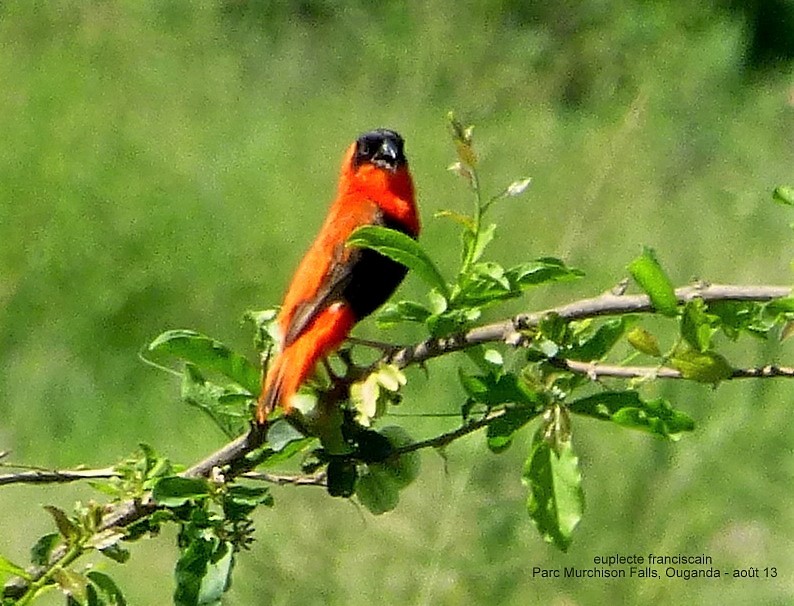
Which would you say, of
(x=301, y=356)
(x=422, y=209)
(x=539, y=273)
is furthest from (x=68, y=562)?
(x=422, y=209)

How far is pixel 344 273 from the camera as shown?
139 centimetres

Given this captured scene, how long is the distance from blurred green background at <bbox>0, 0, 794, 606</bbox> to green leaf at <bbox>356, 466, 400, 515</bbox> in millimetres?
1222

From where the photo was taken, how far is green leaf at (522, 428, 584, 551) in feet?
3.26

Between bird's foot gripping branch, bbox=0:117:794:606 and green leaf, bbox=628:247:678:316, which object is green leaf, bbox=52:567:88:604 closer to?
bird's foot gripping branch, bbox=0:117:794:606

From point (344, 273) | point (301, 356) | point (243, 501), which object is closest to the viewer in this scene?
point (243, 501)

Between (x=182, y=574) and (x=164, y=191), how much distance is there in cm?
424

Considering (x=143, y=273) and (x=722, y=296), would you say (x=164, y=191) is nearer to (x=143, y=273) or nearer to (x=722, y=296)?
(x=143, y=273)

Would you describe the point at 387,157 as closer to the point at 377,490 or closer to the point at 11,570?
the point at 377,490

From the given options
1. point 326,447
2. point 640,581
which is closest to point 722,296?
point 326,447

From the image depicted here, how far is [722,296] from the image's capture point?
909 mm

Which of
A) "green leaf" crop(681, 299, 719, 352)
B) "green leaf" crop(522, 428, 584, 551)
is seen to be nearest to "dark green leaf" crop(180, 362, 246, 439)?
"green leaf" crop(522, 428, 584, 551)

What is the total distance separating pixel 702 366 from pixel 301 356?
360mm

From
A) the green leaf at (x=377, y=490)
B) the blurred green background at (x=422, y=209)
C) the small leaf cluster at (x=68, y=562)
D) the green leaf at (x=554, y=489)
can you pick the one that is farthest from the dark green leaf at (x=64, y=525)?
the blurred green background at (x=422, y=209)

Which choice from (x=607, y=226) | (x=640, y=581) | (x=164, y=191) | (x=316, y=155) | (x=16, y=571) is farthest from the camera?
(x=316, y=155)
